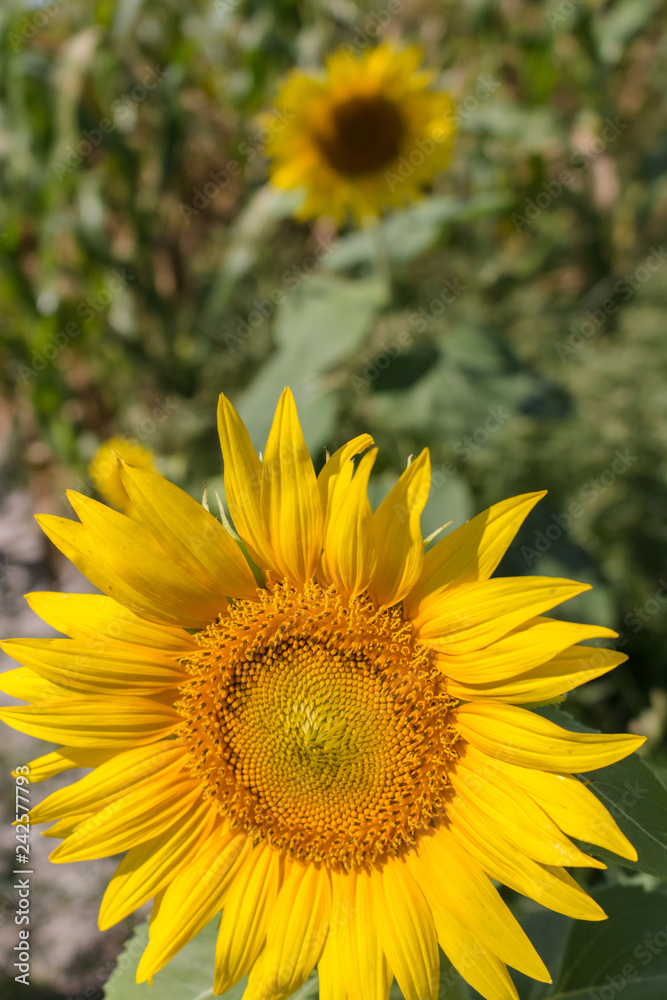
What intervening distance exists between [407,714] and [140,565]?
0.41 metres

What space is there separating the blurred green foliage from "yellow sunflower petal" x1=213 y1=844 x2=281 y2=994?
797mm

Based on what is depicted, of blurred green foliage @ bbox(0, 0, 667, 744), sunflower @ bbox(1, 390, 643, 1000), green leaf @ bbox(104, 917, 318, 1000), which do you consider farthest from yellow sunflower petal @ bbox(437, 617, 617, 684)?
blurred green foliage @ bbox(0, 0, 667, 744)

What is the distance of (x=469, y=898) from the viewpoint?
3.03ft

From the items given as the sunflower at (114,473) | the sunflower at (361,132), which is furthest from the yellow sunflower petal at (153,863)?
the sunflower at (361,132)

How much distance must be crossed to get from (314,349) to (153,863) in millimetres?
1803

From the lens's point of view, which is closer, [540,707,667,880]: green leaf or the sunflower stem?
[540,707,667,880]: green leaf

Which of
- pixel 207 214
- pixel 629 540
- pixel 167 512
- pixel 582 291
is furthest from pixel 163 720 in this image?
pixel 207 214

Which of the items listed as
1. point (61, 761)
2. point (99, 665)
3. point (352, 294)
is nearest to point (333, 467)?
point (99, 665)

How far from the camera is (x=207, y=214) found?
15.7 feet

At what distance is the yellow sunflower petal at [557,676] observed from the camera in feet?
2.75

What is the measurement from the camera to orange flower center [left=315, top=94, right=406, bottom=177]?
8.73 ft

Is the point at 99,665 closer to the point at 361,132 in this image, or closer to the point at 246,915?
the point at 246,915

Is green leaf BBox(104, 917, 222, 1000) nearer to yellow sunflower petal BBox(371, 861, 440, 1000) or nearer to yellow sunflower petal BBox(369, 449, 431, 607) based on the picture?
yellow sunflower petal BBox(371, 861, 440, 1000)

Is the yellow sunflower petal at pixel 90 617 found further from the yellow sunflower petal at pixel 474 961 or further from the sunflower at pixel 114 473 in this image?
the sunflower at pixel 114 473
